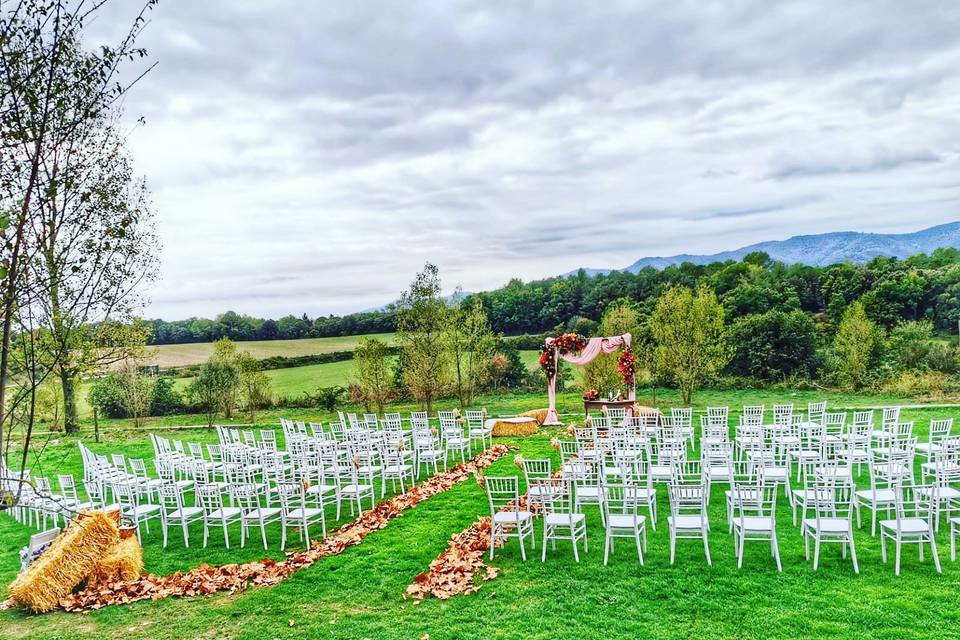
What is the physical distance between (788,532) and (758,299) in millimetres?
30741

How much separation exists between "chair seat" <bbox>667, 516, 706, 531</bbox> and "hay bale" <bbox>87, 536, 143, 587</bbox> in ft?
22.8

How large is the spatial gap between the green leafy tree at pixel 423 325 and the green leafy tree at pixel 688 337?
874 cm

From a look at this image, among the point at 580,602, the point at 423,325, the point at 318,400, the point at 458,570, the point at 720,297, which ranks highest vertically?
the point at 720,297

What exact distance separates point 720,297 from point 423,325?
23.5 meters

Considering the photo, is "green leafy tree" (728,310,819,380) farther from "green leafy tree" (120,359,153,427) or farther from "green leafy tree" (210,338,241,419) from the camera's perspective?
"green leafy tree" (120,359,153,427)

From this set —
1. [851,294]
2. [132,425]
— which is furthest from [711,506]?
[851,294]

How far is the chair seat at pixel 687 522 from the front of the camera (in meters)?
7.36

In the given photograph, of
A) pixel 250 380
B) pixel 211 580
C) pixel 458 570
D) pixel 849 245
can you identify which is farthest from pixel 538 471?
pixel 849 245

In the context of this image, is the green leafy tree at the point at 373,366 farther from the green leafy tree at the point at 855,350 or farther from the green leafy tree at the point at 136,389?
the green leafy tree at the point at 855,350

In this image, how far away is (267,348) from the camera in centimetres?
3850

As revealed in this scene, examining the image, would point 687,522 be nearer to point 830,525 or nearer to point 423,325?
point 830,525

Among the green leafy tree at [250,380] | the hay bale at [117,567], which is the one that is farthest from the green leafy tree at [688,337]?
the hay bale at [117,567]

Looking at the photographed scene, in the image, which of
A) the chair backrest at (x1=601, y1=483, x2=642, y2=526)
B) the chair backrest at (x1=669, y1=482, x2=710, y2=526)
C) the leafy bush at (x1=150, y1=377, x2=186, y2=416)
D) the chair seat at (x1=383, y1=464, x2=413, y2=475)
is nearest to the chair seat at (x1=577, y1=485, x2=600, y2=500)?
the chair backrest at (x1=601, y1=483, x2=642, y2=526)

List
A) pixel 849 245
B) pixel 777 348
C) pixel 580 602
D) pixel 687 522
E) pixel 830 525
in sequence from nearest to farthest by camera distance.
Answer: pixel 580 602
pixel 830 525
pixel 687 522
pixel 777 348
pixel 849 245
